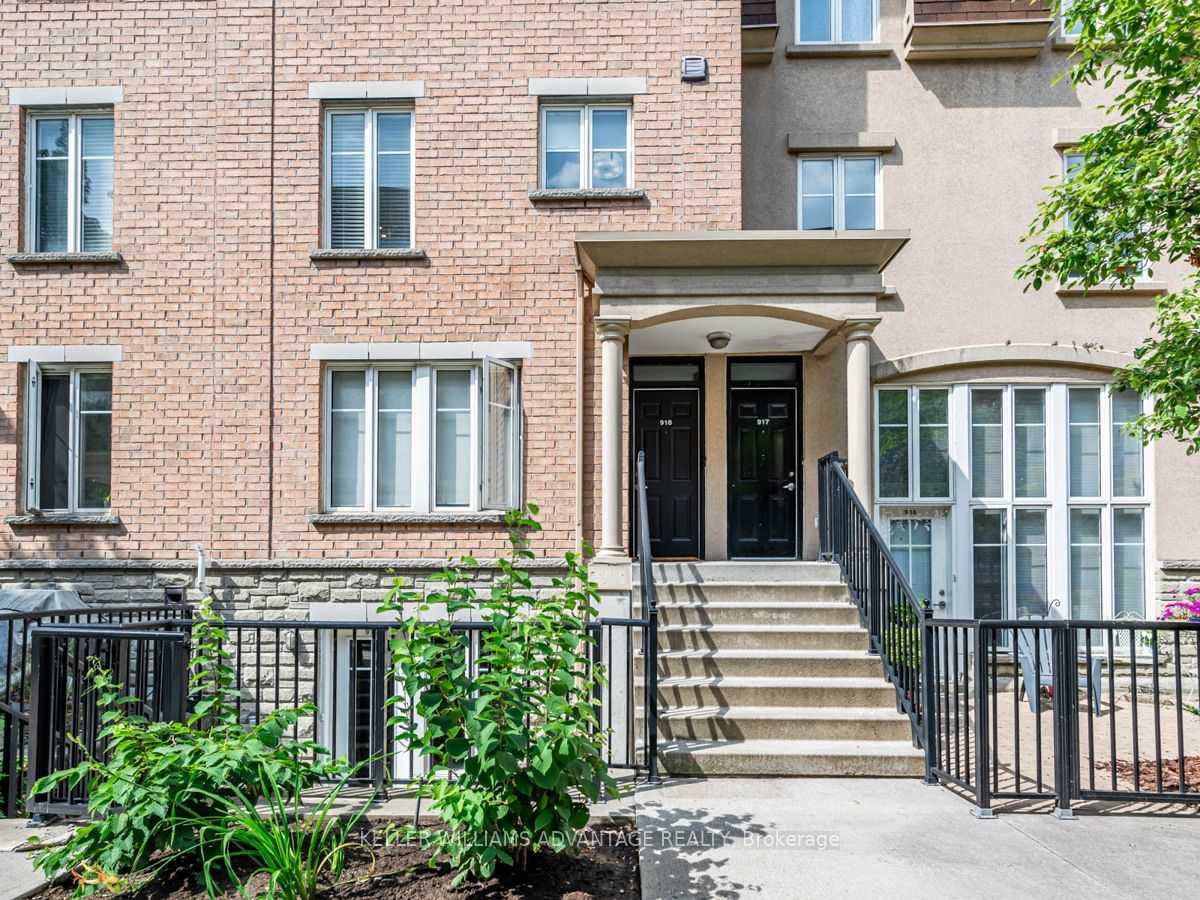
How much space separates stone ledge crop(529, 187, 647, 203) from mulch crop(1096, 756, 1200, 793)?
6302 millimetres

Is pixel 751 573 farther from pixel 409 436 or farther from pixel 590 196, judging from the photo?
pixel 590 196

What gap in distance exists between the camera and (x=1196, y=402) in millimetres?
5273

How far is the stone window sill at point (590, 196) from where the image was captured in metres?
8.07

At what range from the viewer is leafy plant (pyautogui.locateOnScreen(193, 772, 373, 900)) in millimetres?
3105

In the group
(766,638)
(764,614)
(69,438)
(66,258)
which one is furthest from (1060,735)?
(66,258)

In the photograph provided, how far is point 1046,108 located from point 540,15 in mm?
5903

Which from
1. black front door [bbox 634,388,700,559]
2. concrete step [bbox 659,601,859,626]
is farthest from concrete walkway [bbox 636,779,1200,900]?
black front door [bbox 634,388,700,559]

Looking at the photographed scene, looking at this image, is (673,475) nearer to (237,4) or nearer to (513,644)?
(513,644)

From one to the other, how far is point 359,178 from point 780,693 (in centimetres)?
658

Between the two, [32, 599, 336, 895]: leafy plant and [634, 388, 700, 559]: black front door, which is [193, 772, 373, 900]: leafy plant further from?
[634, 388, 700, 559]: black front door

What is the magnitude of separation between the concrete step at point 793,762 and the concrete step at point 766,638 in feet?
3.41

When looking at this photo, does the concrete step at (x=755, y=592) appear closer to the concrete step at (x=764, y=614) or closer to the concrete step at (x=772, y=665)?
the concrete step at (x=764, y=614)

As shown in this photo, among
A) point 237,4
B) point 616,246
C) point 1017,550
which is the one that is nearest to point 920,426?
point 1017,550

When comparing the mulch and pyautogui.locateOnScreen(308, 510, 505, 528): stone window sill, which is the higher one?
pyautogui.locateOnScreen(308, 510, 505, 528): stone window sill
